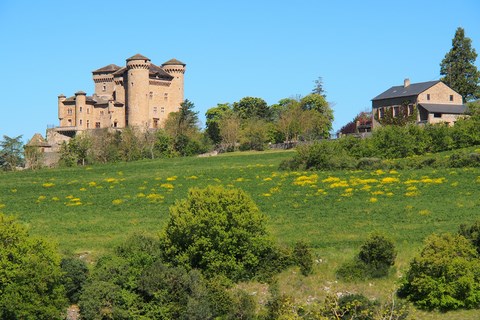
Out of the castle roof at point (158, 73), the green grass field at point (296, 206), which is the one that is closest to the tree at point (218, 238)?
the green grass field at point (296, 206)

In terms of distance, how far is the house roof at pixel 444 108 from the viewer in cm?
9649

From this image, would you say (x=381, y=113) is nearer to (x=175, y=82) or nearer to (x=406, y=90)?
(x=406, y=90)

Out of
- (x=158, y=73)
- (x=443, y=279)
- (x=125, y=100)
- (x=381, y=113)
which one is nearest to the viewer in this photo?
(x=443, y=279)

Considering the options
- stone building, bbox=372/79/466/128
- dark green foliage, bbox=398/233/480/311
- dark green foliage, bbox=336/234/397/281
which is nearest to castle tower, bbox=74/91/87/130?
stone building, bbox=372/79/466/128

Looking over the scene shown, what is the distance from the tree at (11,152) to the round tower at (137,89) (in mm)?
18099

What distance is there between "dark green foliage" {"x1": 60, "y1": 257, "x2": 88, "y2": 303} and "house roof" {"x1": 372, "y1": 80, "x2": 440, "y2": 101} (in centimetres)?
6619

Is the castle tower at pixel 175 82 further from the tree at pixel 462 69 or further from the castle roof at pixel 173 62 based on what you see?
the tree at pixel 462 69

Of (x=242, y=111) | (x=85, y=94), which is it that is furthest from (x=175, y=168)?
(x=242, y=111)

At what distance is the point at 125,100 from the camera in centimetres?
12206

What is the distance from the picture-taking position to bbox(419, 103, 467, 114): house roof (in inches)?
3799

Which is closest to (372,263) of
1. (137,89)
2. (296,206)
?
(296,206)

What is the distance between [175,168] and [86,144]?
1046 inches

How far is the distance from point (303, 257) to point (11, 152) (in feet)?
244

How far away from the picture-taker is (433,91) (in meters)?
99.0
